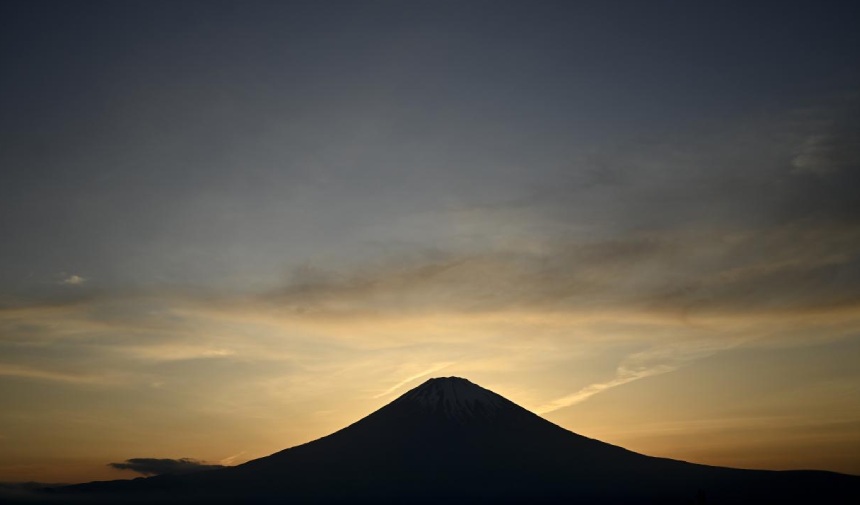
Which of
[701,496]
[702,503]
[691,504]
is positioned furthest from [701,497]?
[691,504]

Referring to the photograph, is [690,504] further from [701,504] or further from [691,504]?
[701,504]

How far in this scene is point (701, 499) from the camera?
370 ft

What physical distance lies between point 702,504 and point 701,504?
56 centimetres

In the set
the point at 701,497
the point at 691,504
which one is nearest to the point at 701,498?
the point at 701,497

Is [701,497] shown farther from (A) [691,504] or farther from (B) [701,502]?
(A) [691,504]

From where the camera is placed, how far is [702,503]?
387 ft

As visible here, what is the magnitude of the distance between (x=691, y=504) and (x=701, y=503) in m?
77.6

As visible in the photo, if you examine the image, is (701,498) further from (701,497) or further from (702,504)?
(702,504)

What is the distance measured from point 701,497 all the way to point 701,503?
7.65 meters

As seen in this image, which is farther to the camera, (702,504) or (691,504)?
(691,504)

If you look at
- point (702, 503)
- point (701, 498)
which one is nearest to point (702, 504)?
point (702, 503)

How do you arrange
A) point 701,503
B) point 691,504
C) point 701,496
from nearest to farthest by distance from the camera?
point 701,496
point 701,503
point 691,504

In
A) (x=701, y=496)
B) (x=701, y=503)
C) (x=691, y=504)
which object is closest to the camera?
(x=701, y=496)

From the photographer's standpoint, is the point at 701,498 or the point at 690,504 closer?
the point at 701,498
